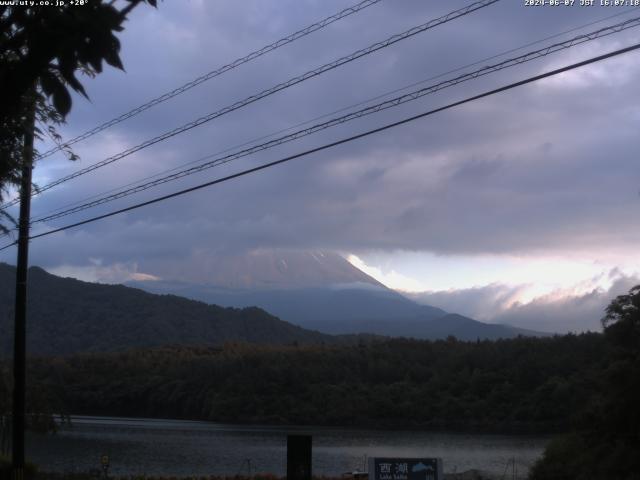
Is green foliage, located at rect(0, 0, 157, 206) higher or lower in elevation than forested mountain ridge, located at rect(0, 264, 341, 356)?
lower

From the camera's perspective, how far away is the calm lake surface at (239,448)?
126 ft

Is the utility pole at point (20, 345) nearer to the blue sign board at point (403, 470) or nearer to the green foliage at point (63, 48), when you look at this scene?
the blue sign board at point (403, 470)

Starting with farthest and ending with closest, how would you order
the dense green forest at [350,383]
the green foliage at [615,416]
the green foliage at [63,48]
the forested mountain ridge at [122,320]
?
the forested mountain ridge at [122,320]
the dense green forest at [350,383]
the green foliage at [615,416]
the green foliage at [63,48]

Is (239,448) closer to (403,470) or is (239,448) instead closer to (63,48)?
(403,470)

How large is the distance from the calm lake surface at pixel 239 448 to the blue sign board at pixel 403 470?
52.7 feet

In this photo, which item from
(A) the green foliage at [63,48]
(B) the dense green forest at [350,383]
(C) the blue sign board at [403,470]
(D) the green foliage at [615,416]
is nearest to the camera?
(A) the green foliage at [63,48]

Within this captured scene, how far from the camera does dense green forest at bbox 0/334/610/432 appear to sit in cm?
6488

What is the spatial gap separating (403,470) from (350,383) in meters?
63.3

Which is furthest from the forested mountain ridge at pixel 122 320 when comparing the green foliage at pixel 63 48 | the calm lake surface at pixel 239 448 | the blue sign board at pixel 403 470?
the green foliage at pixel 63 48

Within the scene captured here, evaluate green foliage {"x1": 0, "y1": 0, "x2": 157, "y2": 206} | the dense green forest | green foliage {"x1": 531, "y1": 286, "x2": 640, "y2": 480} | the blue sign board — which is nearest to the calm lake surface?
the dense green forest

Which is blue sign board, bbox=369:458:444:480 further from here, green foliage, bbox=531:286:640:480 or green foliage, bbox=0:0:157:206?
green foliage, bbox=0:0:157:206

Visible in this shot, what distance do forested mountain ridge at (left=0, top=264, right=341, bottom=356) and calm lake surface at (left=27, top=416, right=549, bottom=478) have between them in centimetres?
5809

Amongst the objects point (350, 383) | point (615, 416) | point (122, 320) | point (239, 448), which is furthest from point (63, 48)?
point (122, 320)

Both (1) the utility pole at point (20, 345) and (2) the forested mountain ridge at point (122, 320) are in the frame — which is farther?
(2) the forested mountain ridge at point (122, 320)
